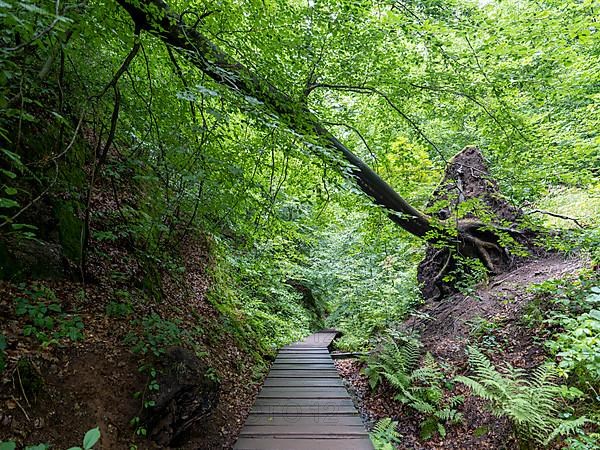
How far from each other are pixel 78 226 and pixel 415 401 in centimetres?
561

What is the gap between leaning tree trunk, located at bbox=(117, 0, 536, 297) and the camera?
3.48 meters

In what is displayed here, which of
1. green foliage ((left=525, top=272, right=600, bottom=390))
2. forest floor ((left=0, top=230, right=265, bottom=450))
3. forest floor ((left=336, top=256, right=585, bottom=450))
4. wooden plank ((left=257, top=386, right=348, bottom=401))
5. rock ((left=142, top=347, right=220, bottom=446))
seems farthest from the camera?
wooden plank ((left=257, top=386, right=348, bottom=401))

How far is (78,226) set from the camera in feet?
14.8

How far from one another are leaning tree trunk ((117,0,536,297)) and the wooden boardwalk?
2.69 metres

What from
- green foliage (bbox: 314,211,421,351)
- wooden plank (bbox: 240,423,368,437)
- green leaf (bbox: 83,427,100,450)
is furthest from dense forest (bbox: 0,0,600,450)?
wooden plank (bbox: 240,423,368,437)

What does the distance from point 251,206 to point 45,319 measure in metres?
2.51

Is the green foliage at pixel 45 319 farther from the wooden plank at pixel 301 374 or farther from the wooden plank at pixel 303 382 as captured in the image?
the wooden plank at pixel 301 374

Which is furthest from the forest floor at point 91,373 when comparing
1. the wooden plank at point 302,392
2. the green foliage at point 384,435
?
the green foliage at point 384,435

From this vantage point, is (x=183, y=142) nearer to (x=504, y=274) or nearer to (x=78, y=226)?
(x=78, y=226)

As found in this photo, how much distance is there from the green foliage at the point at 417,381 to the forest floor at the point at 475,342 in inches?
5.8

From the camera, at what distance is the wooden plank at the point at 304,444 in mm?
3611

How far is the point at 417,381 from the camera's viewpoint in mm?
5770

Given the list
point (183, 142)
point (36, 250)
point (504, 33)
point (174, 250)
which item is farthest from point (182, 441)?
point (504, 33)

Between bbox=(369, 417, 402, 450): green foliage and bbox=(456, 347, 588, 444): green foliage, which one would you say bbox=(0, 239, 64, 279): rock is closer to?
bbox=(369, 417, 402, 450): green foliage
